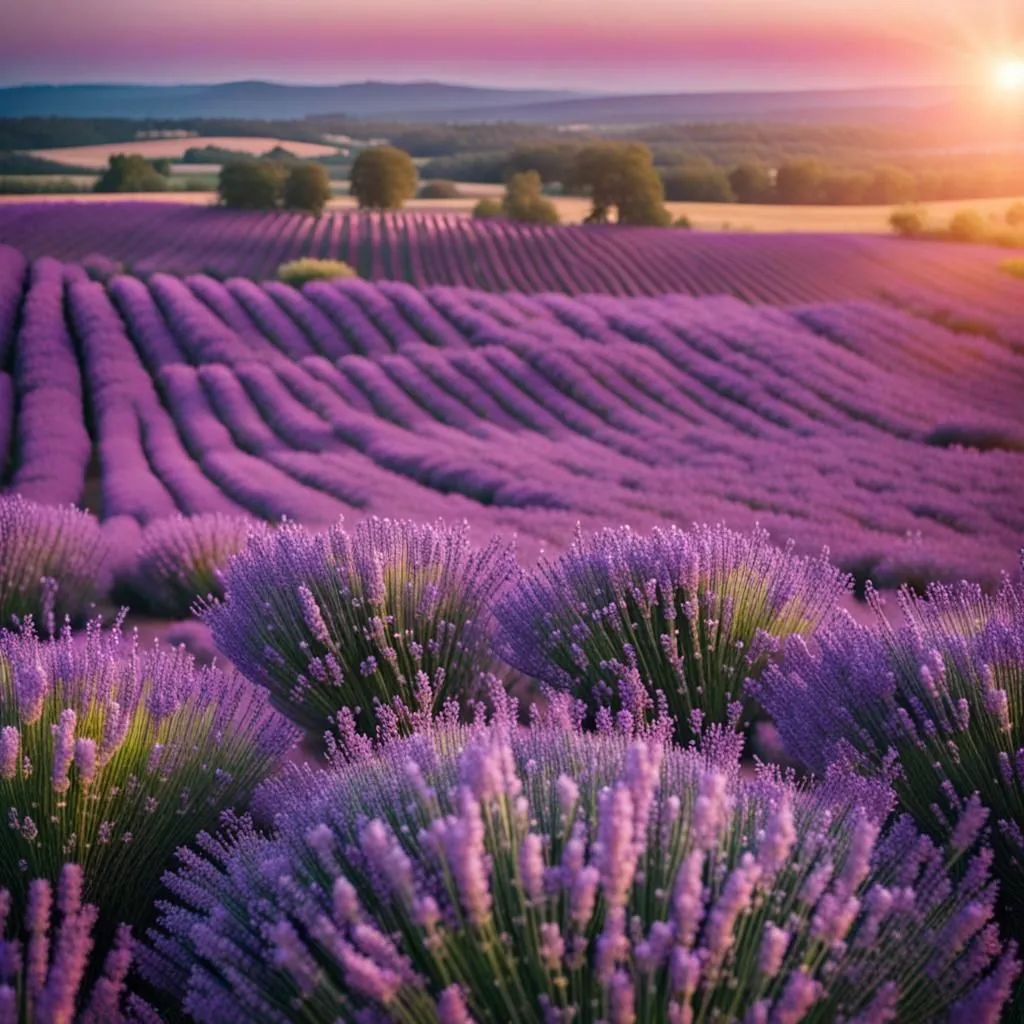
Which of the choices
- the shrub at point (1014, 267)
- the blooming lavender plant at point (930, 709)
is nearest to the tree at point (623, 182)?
the shrub at point (1014, 267)

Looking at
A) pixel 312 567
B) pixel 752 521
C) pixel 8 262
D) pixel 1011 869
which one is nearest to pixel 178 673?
pixel 312 567

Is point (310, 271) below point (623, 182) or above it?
below

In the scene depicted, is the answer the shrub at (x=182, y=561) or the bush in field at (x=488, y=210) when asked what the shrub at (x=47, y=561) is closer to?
the shrub at (x=182, y=561)

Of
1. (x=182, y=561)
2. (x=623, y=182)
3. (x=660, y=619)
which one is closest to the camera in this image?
(x=660, y=619)

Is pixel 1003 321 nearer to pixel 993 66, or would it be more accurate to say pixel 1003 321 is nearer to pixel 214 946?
pixel 993 66

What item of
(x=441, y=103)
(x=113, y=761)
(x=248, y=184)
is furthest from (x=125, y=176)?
(x=113, y=761)

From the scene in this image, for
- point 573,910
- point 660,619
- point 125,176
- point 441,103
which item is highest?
point 441,103

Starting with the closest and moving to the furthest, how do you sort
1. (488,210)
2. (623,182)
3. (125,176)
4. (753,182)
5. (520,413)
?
(125,176)
(520,413)
(753,182)
(623,182)
(488,210)

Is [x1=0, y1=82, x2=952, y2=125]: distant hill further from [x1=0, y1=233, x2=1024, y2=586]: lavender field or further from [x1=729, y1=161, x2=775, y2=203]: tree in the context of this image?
[x1=0, y1=233, x2=1024, y2=586]: lavender field

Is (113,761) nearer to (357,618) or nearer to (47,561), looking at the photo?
(357,618)
